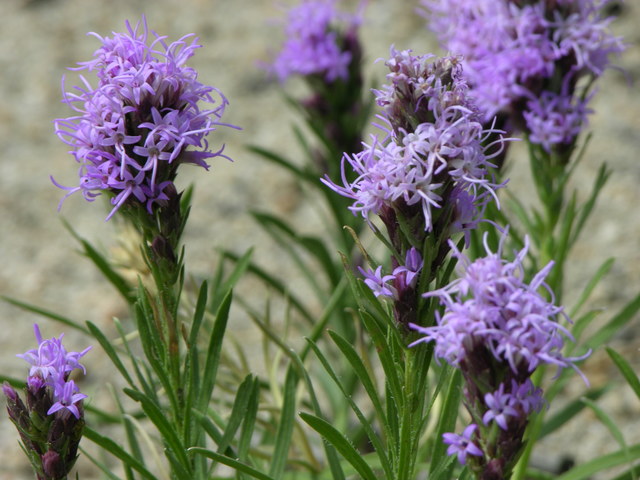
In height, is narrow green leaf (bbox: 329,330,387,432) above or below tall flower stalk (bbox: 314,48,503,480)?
below

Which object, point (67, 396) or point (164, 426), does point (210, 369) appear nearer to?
point (164, 426)

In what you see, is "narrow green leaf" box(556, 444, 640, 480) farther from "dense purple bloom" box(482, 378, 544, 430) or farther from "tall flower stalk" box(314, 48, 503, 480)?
"dense purple bloom" box(482, 378, 544, 430)

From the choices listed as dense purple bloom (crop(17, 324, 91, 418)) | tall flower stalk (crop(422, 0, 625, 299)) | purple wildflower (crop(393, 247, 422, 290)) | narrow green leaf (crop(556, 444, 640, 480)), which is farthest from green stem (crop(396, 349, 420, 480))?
tall flower stalk (crop(422, 0, 625, 299))

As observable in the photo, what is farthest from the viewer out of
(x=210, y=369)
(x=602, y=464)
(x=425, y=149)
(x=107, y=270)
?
(x=107, y=270)

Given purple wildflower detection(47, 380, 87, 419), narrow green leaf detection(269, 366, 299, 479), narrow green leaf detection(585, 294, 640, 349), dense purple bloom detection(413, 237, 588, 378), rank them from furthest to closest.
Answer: narrow green leaf detection(585, 294, 640, 349) → narrow green leaf detection(269, 366, 299, 479) → purple wildflower detection(47, 380, 87, 419) → dense purple bloom detection(413, 237, 588, 378)

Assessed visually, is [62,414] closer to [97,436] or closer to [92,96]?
[97,436]

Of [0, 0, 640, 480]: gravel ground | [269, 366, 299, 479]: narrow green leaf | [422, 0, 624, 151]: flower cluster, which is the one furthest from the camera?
[0, 0, 640, 480]: gravel ground

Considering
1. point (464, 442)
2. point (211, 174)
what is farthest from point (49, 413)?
point (211, 174)
